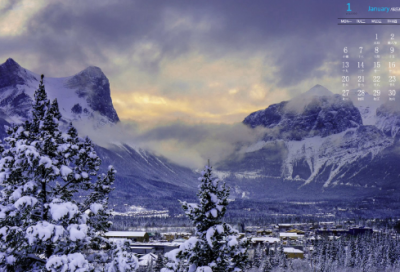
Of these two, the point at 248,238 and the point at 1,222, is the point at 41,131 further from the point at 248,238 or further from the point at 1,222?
the point at 248,238

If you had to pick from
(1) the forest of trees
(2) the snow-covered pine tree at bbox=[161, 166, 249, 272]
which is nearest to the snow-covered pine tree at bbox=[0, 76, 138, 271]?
(1) the forest of trees

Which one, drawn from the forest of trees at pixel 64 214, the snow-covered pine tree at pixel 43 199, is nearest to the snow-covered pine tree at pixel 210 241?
the forest of trees at pixel 64 214

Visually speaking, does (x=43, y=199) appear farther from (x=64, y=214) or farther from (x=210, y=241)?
(x=210, y=241)

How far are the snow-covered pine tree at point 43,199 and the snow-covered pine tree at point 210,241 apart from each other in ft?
15.2

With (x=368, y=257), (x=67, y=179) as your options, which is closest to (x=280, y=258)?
(x=368, y=257)

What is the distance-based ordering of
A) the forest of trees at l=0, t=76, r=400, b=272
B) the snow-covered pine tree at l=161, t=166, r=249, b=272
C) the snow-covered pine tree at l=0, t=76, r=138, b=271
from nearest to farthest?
the snow-covered pine tree at l=0, t=76, r=138, b=271 → the forest of trees at l=0, t=76, r=400, b=272 → the snow-covered pine tree at l=161, t=166, r=249, b=272

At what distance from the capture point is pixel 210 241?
59.9ft

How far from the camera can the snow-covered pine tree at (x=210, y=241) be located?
61.2 feet

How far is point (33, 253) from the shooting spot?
15.8m

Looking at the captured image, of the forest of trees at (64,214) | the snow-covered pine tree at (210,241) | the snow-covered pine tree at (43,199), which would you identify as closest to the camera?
the snow-covered pine tree at (43,199)

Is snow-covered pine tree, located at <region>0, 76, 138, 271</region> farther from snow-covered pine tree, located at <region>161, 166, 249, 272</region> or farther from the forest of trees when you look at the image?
snow-covered pine tree, located at <region>161, 166, 249, 272</region>

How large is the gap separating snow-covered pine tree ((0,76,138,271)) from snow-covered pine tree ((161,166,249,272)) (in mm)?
4622

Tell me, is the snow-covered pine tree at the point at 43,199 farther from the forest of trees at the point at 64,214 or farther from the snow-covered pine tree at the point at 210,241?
the snow-covered pine tree at the point at 210,241

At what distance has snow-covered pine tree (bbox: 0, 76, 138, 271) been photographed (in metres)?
14.6
